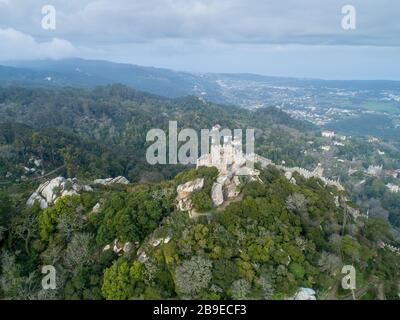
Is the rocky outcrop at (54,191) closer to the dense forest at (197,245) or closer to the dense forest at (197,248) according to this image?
the dense forest at (197,245)

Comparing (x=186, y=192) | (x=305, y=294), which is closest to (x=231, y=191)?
(x=186, y=192)

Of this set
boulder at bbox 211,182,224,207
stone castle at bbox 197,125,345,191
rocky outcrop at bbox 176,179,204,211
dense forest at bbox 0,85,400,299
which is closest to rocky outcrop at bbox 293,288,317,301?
dense forest at bbox 0,85,400,299

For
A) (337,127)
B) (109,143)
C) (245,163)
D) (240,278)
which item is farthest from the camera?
(337,127)

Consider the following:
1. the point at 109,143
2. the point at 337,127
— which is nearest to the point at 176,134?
the point at 109,143

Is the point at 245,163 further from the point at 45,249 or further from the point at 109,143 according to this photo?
the point at 109,143

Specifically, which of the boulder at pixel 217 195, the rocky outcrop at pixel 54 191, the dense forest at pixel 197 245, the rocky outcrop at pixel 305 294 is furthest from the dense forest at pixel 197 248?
the rocky outcrop at pixel 54 191

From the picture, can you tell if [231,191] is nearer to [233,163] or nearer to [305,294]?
[233,163]
